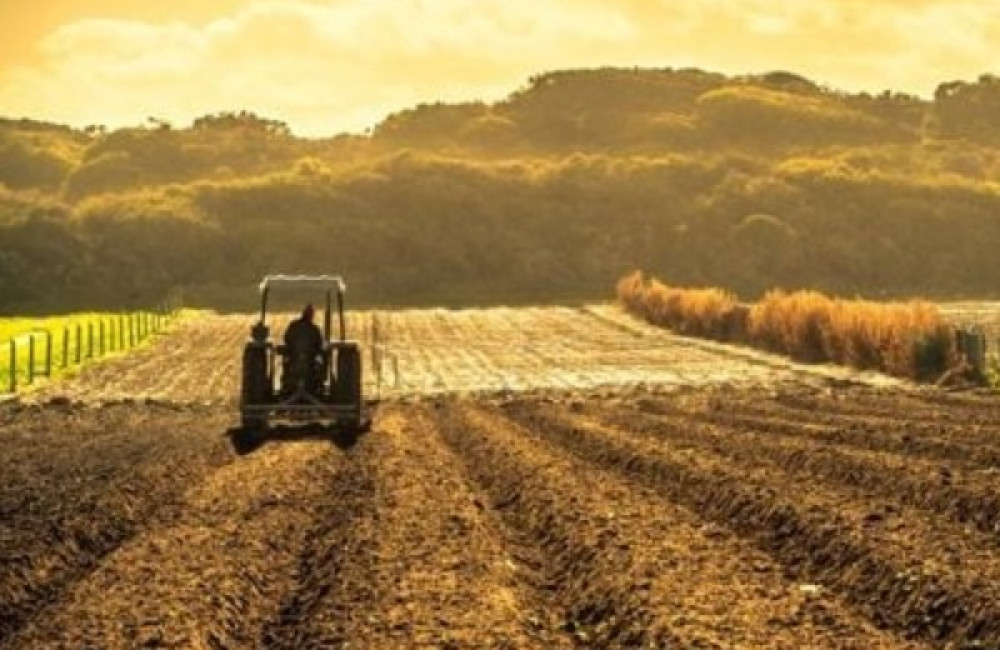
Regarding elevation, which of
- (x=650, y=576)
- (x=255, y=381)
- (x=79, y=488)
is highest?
(x=255, y=381)

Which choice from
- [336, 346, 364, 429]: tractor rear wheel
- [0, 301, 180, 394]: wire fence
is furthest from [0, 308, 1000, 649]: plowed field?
[0, 301, 180, 394]: wire fence

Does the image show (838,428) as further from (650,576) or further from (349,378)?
(650,576)

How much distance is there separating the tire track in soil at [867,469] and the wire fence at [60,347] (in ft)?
61.0

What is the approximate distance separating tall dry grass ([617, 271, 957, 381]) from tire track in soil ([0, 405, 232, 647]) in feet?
51.7

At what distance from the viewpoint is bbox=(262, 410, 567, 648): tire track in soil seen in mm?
9773

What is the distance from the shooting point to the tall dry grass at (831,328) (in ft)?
115

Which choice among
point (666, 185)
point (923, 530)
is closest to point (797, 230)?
point (666, 185)

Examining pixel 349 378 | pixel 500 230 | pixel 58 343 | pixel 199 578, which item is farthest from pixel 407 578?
pixel 500 230

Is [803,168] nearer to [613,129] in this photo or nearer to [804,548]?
[613,129]

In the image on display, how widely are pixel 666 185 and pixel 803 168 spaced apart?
11368 mm

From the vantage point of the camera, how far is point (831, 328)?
4066 centimetres

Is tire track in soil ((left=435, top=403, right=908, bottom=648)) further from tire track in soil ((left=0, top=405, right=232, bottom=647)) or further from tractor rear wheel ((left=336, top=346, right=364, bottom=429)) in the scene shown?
tractor rear wheel ((left=336, top=346, right=364, bottom=429))

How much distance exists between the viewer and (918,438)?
67.2 ft

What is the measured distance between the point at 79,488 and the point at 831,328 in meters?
26.5
